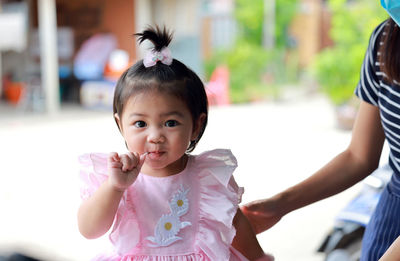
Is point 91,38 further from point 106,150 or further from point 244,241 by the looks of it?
point 244,241

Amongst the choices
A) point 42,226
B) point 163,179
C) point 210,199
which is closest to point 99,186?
point 163,179

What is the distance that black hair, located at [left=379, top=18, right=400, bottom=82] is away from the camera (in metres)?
1.36

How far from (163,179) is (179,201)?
66 mm

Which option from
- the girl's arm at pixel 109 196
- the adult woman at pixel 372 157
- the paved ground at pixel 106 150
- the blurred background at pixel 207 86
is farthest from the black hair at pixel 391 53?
the blurred background at pixel 207 86

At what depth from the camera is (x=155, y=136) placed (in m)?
1.24

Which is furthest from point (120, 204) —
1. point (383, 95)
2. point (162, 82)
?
point (383, 95)

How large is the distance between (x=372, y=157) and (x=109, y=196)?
75 cm

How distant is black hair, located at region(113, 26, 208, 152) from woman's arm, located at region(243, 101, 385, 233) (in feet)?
1.12

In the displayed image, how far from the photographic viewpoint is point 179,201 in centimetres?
135

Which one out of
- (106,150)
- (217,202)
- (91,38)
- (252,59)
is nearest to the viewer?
(217,202)

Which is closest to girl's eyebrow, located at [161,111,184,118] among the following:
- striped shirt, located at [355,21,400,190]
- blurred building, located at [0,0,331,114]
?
striped shirt, located at [355,21,400,190]

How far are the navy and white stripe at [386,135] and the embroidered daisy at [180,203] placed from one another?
0.52 meters

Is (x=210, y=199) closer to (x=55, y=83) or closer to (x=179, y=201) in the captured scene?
(x=179, y=201)

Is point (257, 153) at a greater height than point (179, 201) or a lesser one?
lesser
